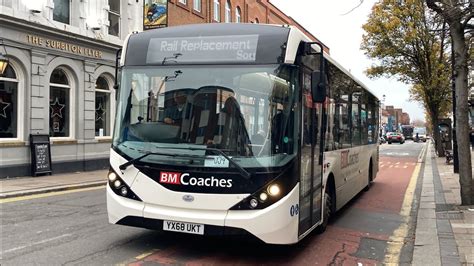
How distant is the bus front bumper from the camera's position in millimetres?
5293

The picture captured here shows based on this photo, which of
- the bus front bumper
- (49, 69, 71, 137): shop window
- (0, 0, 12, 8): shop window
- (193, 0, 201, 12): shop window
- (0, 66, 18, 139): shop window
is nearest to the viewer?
the bus front bumper

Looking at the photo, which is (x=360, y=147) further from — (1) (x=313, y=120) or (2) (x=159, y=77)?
(2) (x=159, y=77)

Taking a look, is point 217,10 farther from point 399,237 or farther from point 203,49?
point 203,49

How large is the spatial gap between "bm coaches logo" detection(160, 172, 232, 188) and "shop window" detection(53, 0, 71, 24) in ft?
42.5

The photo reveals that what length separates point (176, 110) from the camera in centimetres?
579

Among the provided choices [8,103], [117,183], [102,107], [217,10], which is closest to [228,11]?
[217,10]

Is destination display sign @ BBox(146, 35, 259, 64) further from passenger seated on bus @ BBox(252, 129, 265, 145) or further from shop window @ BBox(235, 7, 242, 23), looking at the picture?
shop window @ BBox(235, 7, 242, 23)

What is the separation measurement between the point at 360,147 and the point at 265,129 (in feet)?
20.6

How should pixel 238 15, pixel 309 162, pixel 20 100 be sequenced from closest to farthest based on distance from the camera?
pixel 309 162 → pixel 20 100 → pixel 238 15

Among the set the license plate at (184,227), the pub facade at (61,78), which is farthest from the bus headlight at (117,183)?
the pub facade at (61,78)

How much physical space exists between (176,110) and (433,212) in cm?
660

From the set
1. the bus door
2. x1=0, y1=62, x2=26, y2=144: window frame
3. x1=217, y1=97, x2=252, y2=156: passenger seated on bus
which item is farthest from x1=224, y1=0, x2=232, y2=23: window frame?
x1=217, y1=97, x2=252, y2=156: passenger seated on bus

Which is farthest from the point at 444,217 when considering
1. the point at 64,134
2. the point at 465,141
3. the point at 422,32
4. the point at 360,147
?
the point at 422,32

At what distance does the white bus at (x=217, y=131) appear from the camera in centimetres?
537
